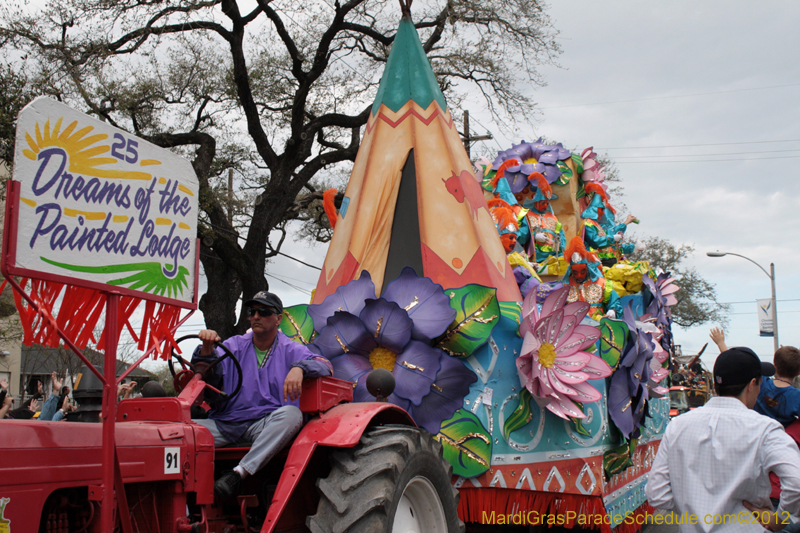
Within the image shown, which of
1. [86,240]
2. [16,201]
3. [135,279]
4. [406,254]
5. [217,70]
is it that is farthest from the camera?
[217,70]

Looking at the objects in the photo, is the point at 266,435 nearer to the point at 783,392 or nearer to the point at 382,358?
the point at 382,358

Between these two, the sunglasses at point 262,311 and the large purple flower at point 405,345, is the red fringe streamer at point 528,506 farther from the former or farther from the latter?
the sunglasses at point 262,311

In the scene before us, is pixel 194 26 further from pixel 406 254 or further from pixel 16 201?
pixel 16 201

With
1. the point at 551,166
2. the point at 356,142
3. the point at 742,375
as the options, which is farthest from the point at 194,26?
the point at 742,375

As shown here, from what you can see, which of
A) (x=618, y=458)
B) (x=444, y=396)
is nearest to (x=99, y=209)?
(x=444, y=396)

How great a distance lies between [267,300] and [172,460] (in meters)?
1.15

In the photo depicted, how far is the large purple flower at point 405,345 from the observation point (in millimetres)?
4809

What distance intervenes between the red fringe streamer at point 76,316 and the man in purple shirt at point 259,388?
1.57ft

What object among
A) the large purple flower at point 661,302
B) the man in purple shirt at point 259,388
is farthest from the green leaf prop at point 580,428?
the large purple flower at point 661,302

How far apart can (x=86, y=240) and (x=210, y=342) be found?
1.05 meters

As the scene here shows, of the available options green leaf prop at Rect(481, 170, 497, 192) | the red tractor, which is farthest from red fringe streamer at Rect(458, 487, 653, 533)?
green leaf prop at Rect(481, 170, 497, 192)

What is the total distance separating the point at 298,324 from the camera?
18.2ft

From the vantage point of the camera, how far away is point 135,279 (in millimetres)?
2783

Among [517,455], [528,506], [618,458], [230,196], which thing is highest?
[230,196]
